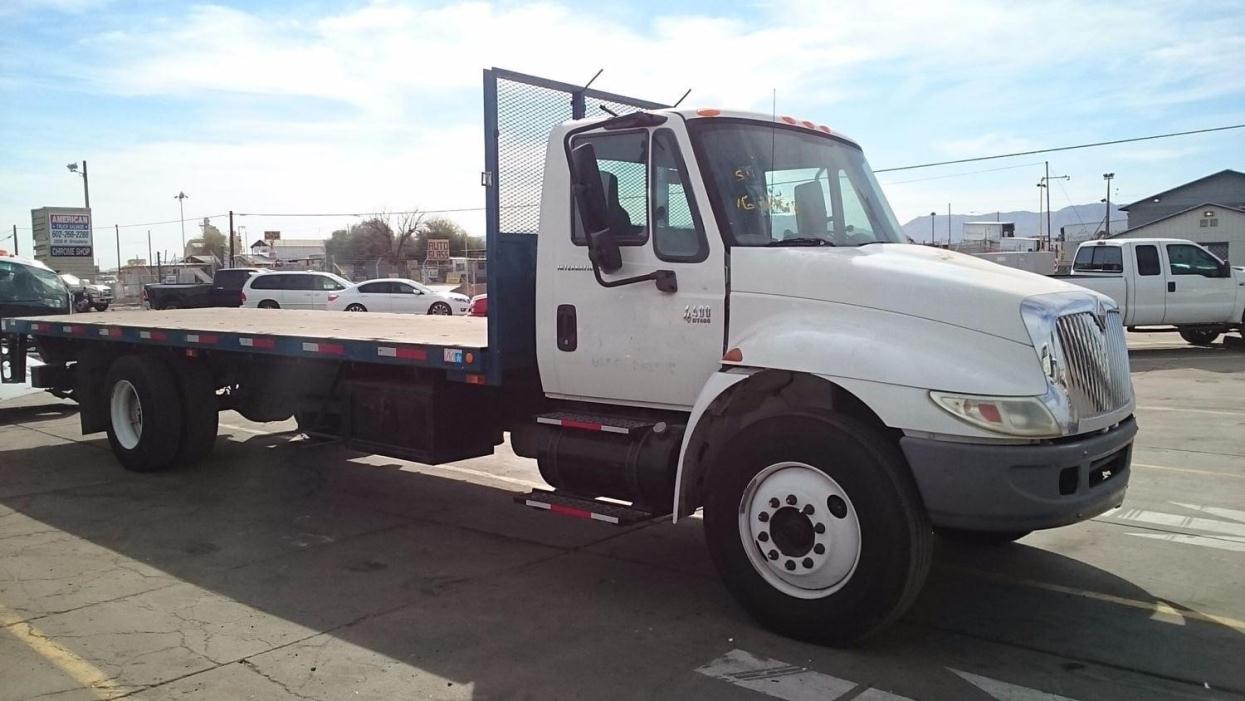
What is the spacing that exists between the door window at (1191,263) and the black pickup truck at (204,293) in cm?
2587

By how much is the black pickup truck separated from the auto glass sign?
16.8 m

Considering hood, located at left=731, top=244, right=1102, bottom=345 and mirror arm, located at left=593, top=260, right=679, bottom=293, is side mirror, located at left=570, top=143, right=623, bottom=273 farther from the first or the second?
hood, located at left=731, top=244, right=1102, bottom=345

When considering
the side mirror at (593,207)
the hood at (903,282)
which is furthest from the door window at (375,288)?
the hood at (903,282)

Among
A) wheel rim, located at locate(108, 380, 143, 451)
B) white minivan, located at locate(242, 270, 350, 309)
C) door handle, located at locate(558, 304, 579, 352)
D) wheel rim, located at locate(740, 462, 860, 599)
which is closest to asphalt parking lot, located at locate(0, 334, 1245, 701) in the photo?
wheel rim, located at locate(740, 462, 860, 599)

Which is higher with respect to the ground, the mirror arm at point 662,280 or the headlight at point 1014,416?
the mirror arm at point 662,280

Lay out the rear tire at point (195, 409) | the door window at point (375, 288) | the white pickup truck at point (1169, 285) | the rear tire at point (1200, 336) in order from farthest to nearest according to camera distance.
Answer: the door window at point (375, 288)
the rear tire at point (1200, 336)
the white pickup truck at point (1169, 285)
the rear tire at point (195, 409)

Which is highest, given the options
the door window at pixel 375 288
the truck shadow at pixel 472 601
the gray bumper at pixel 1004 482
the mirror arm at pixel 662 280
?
the mirror arm at pixel 662 280

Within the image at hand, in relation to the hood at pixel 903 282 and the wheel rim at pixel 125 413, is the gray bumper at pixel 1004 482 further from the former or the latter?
the wheel rim at pixel 125 413

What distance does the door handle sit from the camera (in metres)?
5.60

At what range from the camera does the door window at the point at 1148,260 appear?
1870cm

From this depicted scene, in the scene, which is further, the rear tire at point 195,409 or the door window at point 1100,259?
the door window at point 1100,259

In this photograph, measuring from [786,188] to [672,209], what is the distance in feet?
2.20

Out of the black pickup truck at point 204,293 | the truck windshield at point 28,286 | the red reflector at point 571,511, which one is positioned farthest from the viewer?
the black pickup truck at point 204,293

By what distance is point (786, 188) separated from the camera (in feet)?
17.2
